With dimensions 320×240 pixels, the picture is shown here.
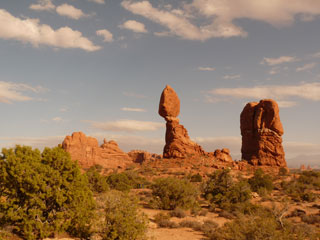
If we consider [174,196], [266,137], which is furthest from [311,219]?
[266,137]

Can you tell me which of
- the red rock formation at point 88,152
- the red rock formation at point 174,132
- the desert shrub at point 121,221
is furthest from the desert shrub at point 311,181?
the red rock formation at point 88,152

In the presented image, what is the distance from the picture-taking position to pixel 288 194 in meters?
30.2

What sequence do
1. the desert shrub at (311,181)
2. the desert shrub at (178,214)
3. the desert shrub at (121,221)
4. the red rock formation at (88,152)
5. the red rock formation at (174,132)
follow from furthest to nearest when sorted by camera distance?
the red rock formation at (88,152) < the red rock formation at (174,132) < the desert shrub at (311,181) < the desert shrub at (178,214) < the desert shrub at (121,221)

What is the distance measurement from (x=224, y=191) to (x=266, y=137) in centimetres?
3286

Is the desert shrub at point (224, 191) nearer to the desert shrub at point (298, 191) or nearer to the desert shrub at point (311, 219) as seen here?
the desert shrub at point (311, 219)

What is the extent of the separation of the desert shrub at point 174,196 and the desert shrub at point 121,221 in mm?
10711

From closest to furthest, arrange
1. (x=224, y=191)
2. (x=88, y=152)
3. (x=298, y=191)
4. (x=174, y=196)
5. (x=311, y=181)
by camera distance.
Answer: (x=174, y=196), (x=224, y=191), (x=298, y=191), (x=311, y=181), (x=88, y=152)

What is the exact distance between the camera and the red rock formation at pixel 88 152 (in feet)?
189

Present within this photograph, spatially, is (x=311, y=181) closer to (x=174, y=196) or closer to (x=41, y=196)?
(x=174, y=196)

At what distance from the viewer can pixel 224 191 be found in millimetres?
24516

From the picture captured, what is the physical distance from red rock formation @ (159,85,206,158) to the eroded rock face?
10.7 meters

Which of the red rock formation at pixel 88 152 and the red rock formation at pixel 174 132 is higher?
the red rock formation at pixel 174 132

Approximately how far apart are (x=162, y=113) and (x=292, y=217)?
38.0 meters

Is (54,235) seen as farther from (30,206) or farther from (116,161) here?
(116,161)
